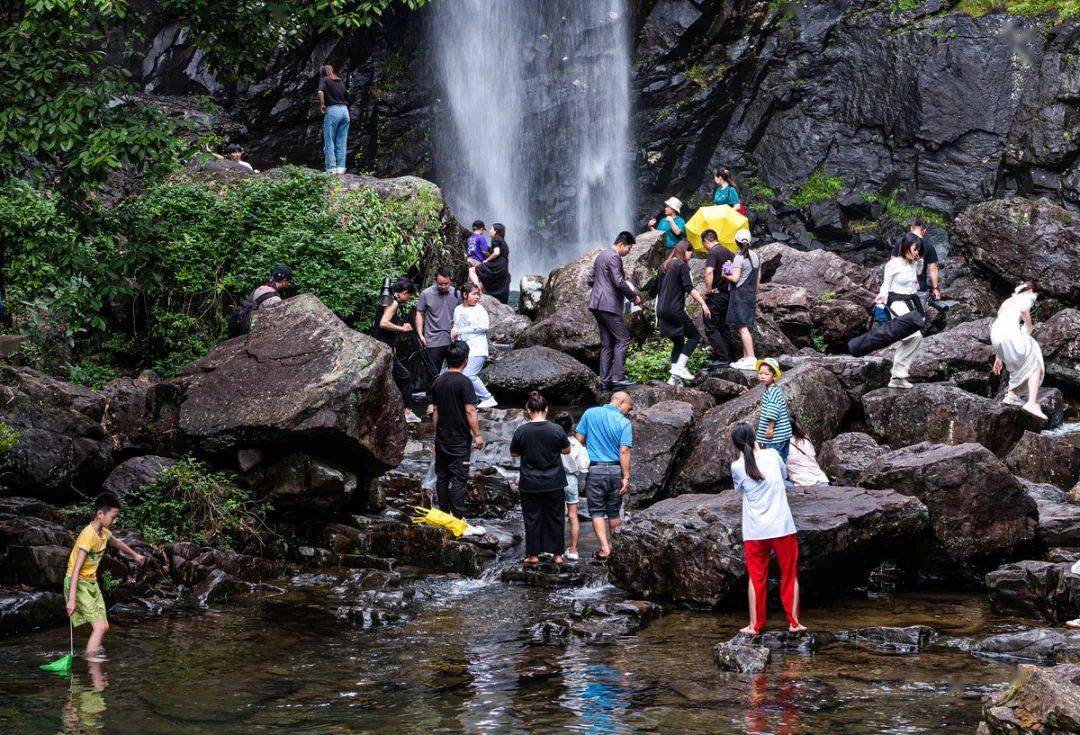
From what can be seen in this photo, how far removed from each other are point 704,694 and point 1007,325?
9295 millimetres

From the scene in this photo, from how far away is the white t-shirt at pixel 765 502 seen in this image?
28.6 ft

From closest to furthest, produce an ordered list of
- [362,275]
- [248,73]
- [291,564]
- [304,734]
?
[304,734]
[291,564]
[248,73]
[362,275]

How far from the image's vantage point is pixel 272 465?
11.6 m

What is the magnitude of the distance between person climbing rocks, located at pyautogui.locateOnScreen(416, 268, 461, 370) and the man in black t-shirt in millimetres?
3306

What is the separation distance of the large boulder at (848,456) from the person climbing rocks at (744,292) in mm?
3370

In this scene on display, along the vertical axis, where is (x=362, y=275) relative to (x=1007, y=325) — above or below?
above

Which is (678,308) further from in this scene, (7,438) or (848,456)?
(7,438)

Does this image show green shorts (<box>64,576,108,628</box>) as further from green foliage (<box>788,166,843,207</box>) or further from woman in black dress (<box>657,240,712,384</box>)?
green foliage (<box>788,166,843,207</box>)

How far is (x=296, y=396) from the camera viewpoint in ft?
36.9

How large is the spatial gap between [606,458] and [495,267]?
9.59m

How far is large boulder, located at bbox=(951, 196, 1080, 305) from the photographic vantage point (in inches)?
803

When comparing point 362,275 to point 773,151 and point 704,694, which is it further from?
point 773,151

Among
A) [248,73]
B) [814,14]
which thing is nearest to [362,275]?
[248,73]

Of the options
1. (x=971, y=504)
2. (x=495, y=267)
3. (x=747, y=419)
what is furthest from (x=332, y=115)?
(x=971, y=504)
